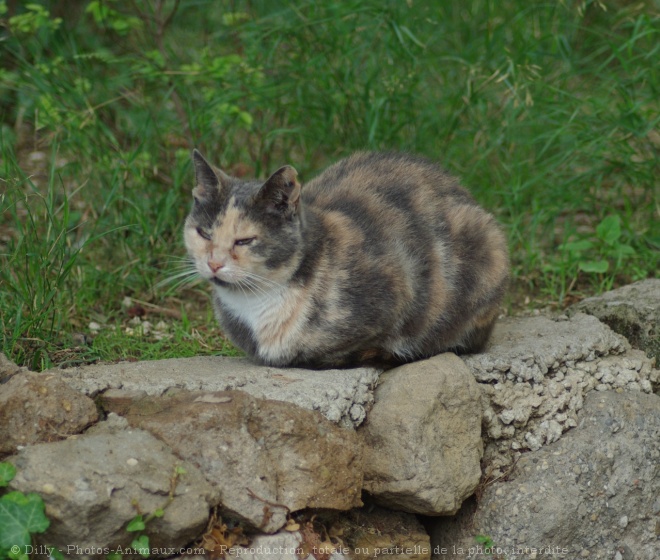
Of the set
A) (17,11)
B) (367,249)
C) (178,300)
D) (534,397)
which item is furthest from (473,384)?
(17,11)

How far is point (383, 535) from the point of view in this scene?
357 cm

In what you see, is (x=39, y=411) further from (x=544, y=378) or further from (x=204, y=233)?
(x=544, y=378)

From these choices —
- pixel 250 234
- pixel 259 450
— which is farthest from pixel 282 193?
pixel 259 450

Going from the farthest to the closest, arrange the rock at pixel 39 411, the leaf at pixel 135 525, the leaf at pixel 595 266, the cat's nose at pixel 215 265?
the leaf at pixel 595 266 < the cat's nose at pixel 215 265 < the rock at pixel 39 411 < the leaf at pixel 135 525

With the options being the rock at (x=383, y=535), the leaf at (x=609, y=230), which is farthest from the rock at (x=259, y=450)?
the leaf at (x=609, y=230)

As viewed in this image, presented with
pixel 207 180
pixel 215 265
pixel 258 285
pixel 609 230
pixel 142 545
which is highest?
pixel 207 180

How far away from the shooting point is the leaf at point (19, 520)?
2.71 meters

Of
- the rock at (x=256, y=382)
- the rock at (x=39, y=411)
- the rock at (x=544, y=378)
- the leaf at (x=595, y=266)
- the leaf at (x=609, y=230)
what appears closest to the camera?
the rock at (x=39, y=411)

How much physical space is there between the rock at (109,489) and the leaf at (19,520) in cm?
5

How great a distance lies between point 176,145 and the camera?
19.5ft

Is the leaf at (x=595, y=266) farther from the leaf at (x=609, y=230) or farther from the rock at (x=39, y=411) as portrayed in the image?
the rock at (x=39, y=411)

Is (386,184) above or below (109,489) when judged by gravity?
above

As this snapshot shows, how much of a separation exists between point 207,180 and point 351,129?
6.87ft

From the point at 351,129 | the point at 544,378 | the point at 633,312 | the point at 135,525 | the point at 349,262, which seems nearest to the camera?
the point at 135,525
